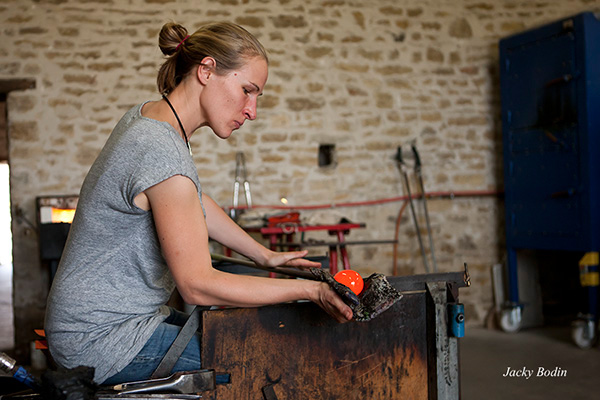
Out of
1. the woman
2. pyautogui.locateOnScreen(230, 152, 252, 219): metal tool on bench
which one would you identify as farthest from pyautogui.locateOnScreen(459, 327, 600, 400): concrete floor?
the woman

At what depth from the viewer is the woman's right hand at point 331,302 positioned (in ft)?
4.79

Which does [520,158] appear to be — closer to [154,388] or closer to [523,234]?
[523,234]

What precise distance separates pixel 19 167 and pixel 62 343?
3756mm

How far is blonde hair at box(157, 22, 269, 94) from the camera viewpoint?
5.30ft

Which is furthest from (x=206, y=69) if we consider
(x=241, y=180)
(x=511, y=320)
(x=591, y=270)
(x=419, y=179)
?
(x=511, y=320)

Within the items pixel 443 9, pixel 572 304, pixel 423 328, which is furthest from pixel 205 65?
pixel 572 304

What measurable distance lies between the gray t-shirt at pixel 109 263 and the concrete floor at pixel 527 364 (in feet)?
8.64

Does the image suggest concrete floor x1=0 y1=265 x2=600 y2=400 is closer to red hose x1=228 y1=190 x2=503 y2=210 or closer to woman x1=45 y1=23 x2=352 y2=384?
red hose x1=228 y1=190 x2=503 y2=210

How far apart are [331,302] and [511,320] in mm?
4179

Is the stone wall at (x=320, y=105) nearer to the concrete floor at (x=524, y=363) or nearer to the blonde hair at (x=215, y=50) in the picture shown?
the concrete floor at (x=524, y=363)

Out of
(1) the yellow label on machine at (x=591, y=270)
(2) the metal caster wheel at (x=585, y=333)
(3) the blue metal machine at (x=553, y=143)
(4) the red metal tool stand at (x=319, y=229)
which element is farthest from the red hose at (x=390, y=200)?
(2) the metal caster wheel at (x=585, y=333)

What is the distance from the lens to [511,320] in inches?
202

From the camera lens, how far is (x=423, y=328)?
175cm

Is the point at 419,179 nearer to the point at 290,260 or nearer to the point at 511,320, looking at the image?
the point at 511,320
